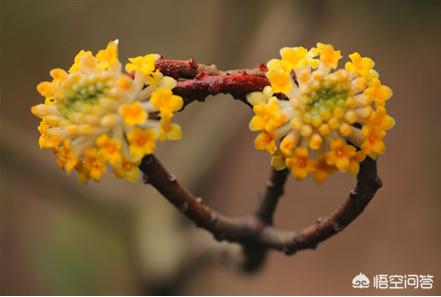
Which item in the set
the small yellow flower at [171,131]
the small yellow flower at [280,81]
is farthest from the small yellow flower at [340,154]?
the small yellow flower at [171,131]

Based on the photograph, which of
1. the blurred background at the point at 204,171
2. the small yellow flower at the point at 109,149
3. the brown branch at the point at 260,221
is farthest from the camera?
the blurred background at the point at 204,171

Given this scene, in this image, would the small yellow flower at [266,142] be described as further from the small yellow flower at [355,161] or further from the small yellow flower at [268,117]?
the small yellow flower at [355,161]

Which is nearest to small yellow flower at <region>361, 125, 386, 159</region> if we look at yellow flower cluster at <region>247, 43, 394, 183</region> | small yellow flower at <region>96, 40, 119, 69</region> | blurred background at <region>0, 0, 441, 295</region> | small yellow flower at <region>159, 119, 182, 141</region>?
yellow flower cluster at <region>247, 43, 394, 183</region>

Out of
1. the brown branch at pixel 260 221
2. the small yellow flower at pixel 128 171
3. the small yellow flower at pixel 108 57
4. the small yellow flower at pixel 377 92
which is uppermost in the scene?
the small yellow flower at pixel 108 57

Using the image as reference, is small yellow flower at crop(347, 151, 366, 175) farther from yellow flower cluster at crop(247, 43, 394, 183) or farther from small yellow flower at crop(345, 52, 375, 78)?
small yellow flower at crop(345, 52, 375, 78)

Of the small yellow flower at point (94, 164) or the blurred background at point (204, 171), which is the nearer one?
the small yellow flower at point (94, 164)

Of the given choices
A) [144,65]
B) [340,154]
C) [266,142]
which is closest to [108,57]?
[144,65]

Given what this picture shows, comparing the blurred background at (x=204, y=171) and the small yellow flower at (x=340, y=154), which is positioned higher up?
the blurred background at (x=204, y=171)
